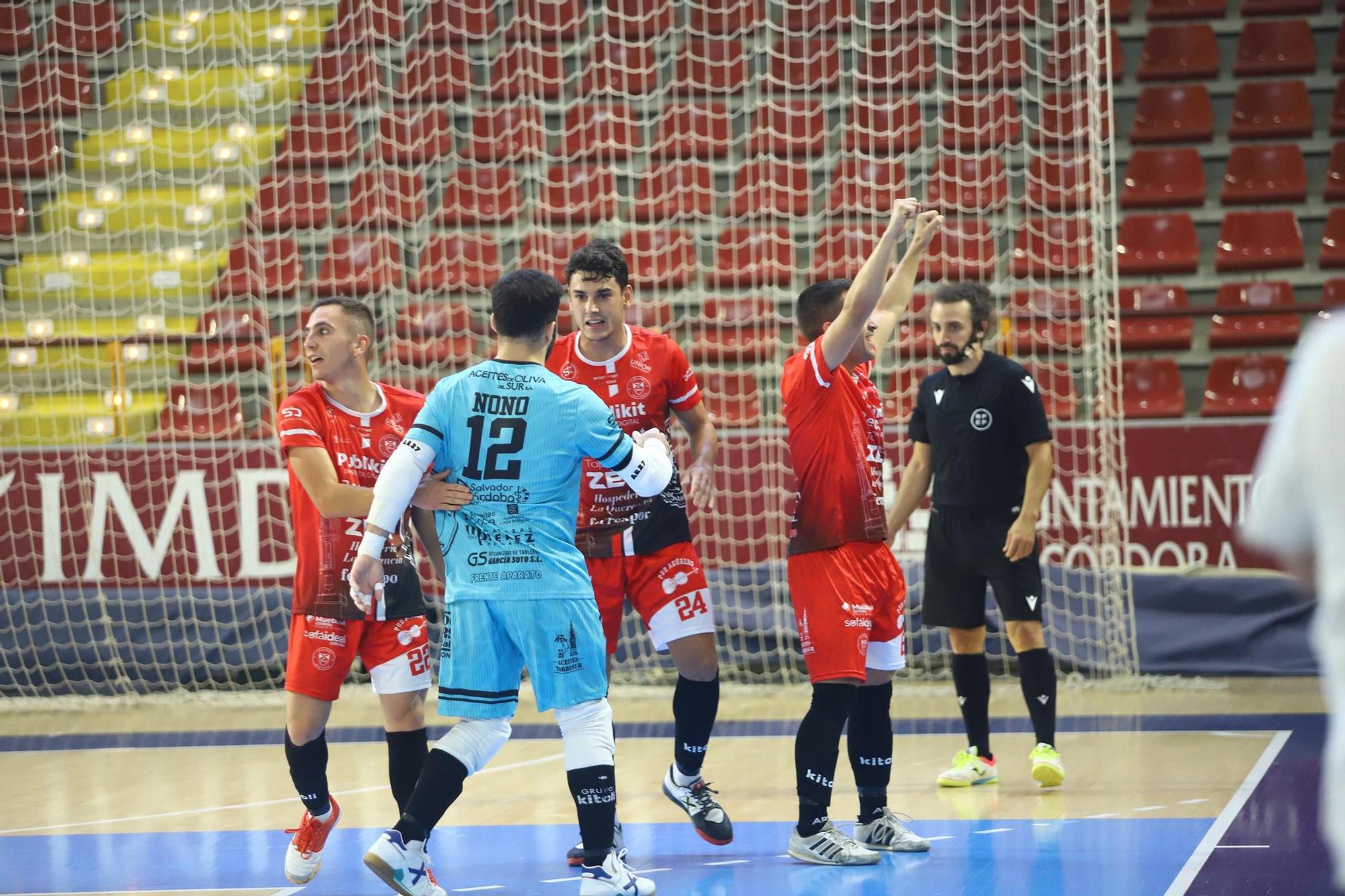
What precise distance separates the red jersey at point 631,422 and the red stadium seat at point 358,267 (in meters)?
5.68

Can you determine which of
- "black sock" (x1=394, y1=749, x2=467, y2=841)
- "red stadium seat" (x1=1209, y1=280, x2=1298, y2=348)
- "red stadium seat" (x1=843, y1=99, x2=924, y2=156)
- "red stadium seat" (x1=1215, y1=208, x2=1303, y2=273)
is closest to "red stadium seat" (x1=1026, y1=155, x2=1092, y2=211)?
"red stadium seat" (x1=843, y1=99, x2=924, y2=156)

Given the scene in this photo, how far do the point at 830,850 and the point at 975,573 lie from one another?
1.69 m

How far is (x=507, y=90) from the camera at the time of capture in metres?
12.2

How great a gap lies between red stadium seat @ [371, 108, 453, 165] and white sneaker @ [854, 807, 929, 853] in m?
7.84

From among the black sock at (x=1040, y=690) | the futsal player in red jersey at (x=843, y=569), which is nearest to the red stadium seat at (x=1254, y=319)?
the black sock at (x=1040, y=690)

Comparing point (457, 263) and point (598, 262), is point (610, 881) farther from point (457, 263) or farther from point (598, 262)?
point (457, 263)

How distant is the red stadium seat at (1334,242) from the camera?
36.4 ft

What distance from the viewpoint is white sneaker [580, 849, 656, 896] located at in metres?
4.11

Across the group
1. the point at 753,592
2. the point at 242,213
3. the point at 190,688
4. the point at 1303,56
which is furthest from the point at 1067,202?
the point at 190,688

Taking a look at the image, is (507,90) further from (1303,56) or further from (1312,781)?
(1312,781)

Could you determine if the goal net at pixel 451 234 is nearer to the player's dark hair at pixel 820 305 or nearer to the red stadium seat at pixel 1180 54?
the red stadium seat at pixel 1180 54

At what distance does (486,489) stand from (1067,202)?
8.31 meters

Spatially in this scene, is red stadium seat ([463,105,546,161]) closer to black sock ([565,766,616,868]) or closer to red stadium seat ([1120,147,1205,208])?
red stadium seat ([1120,147,1205,208])

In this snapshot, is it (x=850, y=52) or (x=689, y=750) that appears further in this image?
(x=850, y=52)
